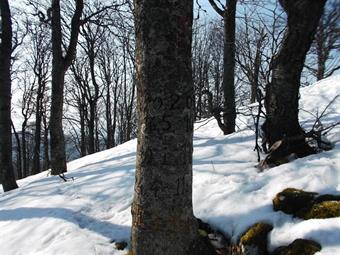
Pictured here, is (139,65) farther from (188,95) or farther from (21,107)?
(21,107)

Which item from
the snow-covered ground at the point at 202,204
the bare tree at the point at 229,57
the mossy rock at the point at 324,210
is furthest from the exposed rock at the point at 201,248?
the bare tree at the point at 229,57

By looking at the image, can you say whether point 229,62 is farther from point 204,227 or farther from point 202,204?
point 204,227

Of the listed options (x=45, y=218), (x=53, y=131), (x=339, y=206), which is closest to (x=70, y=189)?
(x=45, y=218)

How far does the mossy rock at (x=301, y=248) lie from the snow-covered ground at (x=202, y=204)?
6 cm

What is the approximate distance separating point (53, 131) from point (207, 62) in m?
21.7

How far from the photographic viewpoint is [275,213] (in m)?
3.47

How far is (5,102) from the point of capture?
8.66 m

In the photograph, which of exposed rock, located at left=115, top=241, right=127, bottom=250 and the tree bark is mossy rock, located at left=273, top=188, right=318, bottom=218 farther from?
the tree bark

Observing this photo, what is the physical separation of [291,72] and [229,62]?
3.39 meters

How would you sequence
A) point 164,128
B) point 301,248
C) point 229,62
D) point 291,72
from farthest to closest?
point 229,62 → point 291,72 → point 164,128 → point 301,248

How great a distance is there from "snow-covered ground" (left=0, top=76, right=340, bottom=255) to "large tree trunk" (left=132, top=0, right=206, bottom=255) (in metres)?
0.73

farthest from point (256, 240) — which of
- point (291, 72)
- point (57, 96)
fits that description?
point (57, 96)

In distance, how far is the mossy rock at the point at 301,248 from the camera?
2.80m

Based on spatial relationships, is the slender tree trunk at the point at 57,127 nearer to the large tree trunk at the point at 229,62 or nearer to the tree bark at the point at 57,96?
the tree bark at the point at 57,96
